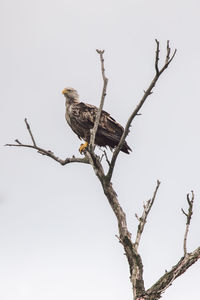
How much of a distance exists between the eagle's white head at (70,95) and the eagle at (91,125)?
17.2 inches

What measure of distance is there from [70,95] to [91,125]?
1519 mm

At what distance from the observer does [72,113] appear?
10.7 m

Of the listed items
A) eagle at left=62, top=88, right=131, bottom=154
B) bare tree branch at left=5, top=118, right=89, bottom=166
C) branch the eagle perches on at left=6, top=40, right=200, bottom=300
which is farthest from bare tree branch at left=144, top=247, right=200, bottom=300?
eagle at left=62, top=88, right=131, bottom=154

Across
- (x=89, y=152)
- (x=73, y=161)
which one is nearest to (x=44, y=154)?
(x=73, y=161)

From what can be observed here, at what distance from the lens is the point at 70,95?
1160 cm

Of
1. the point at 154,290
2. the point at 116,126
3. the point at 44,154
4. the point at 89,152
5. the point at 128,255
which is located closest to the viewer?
the point at 154,290

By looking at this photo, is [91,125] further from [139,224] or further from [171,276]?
[171,276]

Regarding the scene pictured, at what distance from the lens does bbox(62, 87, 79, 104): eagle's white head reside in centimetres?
1150

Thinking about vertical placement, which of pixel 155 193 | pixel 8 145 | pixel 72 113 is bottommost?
pixel 155 193

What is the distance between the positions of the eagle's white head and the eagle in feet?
1.43

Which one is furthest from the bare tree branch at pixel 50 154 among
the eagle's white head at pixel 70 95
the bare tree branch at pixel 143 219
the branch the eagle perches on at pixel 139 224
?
the eagle's white head at pixel 70 95

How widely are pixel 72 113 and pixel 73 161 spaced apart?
3.03m

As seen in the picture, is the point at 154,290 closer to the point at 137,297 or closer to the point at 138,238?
the point at 137,297

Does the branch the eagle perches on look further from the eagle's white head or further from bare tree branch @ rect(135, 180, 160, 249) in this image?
the eagle's white head
